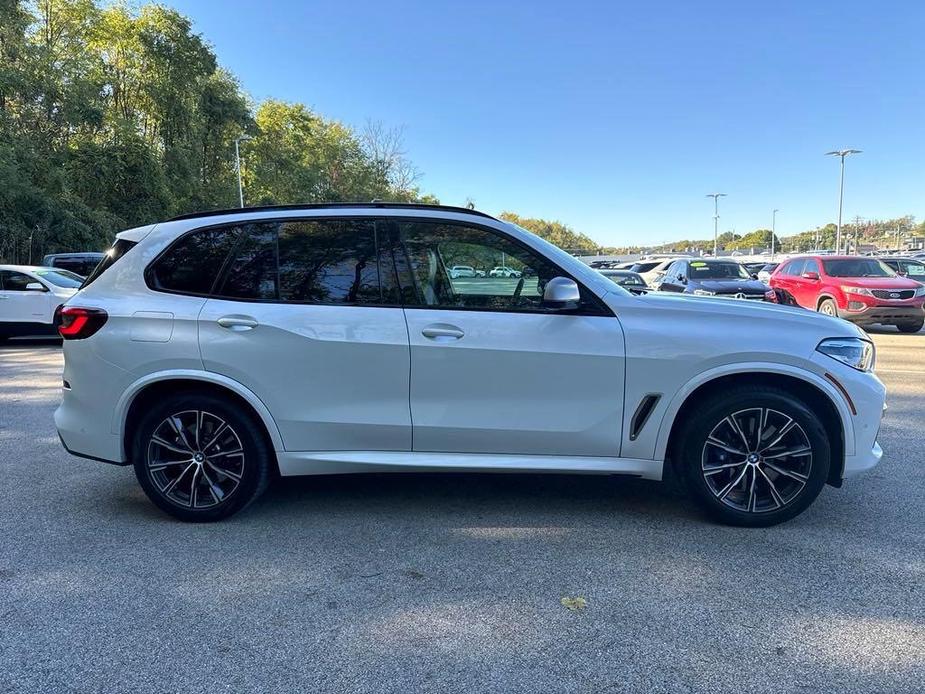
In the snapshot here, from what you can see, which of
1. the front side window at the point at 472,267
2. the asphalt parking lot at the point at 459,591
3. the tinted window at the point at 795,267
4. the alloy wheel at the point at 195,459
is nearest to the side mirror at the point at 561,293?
the front side window at the point at 472,267

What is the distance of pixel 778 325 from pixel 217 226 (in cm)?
333

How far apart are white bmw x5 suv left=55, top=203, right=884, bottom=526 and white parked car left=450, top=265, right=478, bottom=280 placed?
0.17 ft

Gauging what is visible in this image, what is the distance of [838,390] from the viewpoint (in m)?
3.46

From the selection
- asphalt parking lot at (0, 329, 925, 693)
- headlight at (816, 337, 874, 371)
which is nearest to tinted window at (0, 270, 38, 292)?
asphalt parking lot at (0, 329, 925, 693)

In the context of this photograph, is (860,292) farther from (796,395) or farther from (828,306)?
(796,395)

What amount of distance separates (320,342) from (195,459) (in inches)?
41.2

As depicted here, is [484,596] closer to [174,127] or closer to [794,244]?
[174,127]

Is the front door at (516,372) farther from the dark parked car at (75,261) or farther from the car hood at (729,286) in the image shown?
the dark parked car at (75,261)

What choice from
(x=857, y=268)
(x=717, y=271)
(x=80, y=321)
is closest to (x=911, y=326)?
(x=857, y=268)

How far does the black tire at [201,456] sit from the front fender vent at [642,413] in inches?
83.4

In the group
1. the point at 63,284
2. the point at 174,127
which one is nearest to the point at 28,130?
the point at 174,127

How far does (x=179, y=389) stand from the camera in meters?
3.74

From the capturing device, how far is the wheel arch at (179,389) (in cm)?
362

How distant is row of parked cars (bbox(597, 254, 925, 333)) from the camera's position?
1343 centimetres
